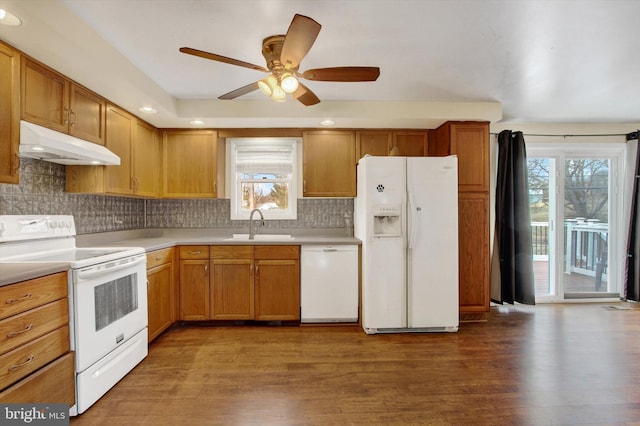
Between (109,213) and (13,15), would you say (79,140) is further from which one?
(109,213)

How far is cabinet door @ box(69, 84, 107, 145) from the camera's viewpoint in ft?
7.45

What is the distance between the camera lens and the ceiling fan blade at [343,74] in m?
1.88

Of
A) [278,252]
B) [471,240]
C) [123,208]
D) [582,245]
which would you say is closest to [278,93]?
[278,252]

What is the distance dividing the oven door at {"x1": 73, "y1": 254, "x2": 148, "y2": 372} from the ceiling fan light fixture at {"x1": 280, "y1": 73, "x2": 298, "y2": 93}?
161cm

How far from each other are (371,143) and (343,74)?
1699 millimetres

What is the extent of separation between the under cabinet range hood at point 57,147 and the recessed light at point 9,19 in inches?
20.0

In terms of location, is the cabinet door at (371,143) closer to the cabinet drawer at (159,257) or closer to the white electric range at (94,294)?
the cabinet drawer at (159,257)

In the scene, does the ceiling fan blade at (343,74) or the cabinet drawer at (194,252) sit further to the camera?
the cabinet drawer at (194,252)

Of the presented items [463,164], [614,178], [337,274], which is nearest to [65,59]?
[337,274]

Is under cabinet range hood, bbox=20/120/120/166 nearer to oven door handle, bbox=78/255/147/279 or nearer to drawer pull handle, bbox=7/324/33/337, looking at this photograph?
oven door handle, bbox=78/255/147/279

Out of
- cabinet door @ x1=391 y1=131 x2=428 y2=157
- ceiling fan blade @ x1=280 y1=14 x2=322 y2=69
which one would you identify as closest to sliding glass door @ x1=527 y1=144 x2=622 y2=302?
cabinet door @ x1=391 y1=131 x2=428 y2=157

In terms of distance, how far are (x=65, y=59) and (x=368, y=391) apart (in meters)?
2.84

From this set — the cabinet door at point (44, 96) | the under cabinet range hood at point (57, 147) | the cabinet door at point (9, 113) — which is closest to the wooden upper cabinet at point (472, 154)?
the under cabinet range hood at point (57, 147)

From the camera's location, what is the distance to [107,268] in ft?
6.82
